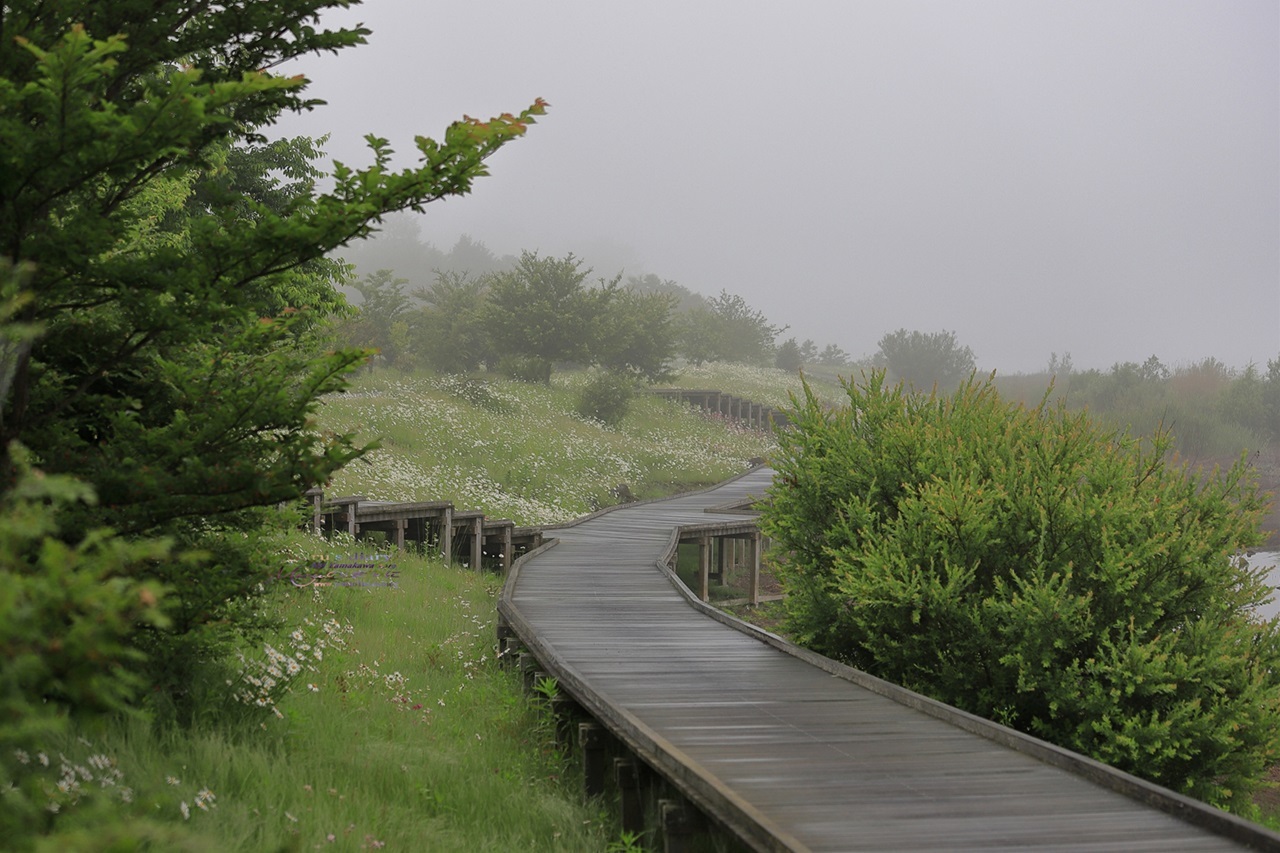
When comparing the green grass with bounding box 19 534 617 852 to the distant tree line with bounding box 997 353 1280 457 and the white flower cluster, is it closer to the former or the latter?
the white flower cluster

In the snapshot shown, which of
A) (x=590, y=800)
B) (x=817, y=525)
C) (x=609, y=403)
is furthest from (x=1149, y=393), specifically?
(x=590, y=800)

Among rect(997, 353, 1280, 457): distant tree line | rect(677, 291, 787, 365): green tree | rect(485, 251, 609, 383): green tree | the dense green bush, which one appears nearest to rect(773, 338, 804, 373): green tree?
rect(677, 291, 787, 365): green tree

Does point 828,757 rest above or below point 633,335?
Answer: below

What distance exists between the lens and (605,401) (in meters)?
39.6

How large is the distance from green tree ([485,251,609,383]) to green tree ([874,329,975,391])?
3537 cm

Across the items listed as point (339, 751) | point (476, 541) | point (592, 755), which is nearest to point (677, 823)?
point (592, 755)

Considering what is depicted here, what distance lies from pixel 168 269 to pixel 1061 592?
7.45 metres

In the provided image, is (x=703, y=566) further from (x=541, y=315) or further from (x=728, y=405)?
(x=728, y=405)

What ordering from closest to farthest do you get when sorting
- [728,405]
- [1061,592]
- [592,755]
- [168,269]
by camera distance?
[168,269] → [592,755] → [1061,592] → [728,405]

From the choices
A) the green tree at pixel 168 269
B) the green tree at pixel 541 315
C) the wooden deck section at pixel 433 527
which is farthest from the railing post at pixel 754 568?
the green tree at pixel 541 315

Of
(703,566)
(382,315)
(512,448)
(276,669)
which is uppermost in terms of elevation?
(382,315)

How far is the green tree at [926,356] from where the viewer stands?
72312mm

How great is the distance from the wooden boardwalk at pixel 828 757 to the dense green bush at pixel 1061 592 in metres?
1.14

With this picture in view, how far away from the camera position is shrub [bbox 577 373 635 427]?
39.5 meters
